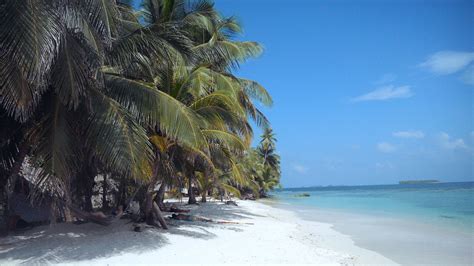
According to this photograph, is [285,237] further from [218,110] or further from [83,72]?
[83,72]

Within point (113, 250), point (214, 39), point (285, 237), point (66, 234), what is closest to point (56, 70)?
point (113, 250)

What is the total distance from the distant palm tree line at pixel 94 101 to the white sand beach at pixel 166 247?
951 mm

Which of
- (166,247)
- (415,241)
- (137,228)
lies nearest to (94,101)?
(166,247)

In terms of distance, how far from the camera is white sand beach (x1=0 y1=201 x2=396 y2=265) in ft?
23.7

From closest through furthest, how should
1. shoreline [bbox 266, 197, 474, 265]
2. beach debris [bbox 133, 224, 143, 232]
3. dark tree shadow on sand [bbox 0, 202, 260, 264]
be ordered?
dark tree shadow on sand [bbox 0, 202, 260, 264]
shoreline [bbox 266, 197, 474, 265]
beach debris [bbox 133, 224, 143, 232]

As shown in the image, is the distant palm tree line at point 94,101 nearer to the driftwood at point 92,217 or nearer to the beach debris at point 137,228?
the driftwood at point 92,217

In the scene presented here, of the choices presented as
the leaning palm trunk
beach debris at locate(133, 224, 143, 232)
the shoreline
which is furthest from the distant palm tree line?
the shoreline

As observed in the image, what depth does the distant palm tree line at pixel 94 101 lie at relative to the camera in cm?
580

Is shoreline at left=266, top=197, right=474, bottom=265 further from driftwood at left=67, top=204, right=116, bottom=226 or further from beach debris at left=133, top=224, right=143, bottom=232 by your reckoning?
driftwood at left=67, top=204, right=116, bottom=226

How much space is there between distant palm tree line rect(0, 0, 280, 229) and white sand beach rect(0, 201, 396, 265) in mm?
951

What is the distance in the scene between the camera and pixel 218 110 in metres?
10.5

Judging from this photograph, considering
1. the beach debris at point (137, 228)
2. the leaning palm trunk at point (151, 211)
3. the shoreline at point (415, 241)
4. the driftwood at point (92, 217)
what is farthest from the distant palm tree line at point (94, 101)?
the shoreline at point (415, 241)

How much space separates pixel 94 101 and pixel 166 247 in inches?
132

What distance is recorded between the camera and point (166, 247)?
8172mm
